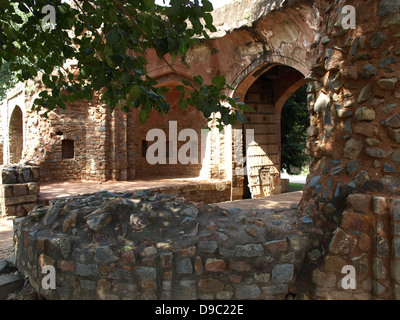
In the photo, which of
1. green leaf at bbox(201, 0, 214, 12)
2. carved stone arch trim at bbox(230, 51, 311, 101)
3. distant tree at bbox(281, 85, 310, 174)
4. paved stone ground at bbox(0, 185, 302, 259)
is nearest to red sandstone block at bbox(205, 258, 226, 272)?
paved stone ground at bbox(0, 185, 302, 259)

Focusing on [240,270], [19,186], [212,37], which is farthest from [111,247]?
[212,37]

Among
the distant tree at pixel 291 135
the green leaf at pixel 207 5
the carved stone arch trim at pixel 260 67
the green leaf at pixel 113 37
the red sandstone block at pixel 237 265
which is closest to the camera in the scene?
the green leaf at pixel 113 37

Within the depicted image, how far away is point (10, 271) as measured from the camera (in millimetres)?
2934

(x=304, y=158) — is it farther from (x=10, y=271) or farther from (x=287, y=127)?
(x=10, y=271)

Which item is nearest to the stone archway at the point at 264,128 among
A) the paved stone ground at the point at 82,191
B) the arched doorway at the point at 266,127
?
the arched doorway at the point at 266,127

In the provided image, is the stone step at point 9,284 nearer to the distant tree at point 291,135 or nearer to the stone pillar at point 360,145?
the stone pillar at point 360,145

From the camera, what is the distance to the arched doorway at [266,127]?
9.13 meters

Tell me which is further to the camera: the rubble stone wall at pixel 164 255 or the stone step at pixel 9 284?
the stone step at pixel 9 284

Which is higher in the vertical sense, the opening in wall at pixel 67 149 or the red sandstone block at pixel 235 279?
the opening in wall at pixel 67 149

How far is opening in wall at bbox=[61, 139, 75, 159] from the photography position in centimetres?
929

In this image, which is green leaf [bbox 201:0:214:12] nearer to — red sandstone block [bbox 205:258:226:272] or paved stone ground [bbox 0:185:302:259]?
red sandstone block [bbox 205:258:226:272]

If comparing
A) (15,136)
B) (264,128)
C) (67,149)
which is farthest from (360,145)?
(15,136)

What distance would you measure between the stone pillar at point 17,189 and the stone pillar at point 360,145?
5.61 metres

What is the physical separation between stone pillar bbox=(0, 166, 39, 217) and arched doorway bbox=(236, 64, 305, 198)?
5.94 m
